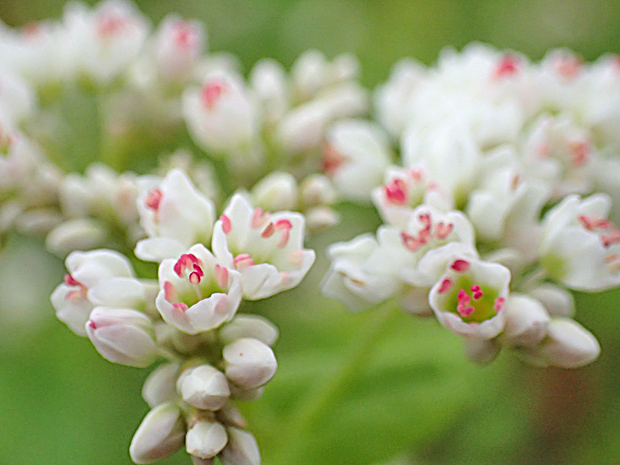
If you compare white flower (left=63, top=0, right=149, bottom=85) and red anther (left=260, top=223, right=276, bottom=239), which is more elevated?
white flower (left=63, top=0, right=149, bottom=85)

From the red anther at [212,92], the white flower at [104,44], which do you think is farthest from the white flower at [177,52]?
the red anther at [212,92]

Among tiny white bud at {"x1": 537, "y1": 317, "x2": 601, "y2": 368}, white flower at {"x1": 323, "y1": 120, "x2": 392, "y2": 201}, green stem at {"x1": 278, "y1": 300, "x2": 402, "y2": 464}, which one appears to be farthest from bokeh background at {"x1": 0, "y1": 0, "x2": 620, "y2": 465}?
tiny white bud at {"x1": 537, "y1": 317, "x2": 601, "y2": 368}

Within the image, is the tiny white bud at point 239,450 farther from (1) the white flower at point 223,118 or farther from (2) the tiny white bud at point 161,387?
(1) the white flower at point 223,118

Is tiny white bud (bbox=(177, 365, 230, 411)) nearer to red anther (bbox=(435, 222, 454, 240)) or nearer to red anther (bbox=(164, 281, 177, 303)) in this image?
red anther (bbox=(164, 281, 177, 303))

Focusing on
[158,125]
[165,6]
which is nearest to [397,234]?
[158,125]

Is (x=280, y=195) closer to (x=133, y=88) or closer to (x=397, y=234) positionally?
(x=397, y=234)
